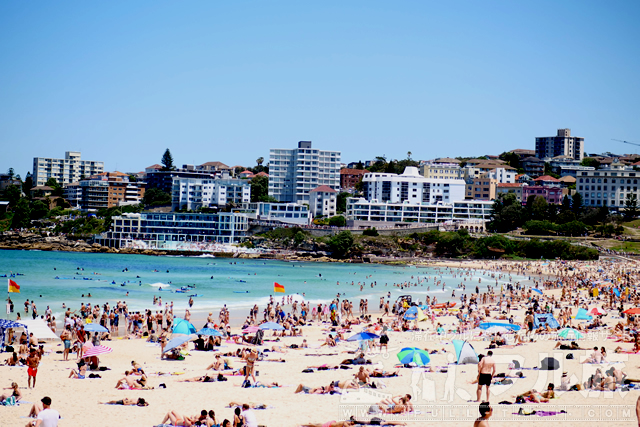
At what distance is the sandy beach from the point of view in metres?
12.7

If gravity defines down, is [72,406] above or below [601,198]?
below

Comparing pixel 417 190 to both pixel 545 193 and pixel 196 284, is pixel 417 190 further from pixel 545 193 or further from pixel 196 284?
pixel 196 284

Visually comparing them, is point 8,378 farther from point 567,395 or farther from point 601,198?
point 601,198

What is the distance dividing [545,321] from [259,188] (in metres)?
109

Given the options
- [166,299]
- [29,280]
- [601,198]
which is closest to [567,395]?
[166,299]

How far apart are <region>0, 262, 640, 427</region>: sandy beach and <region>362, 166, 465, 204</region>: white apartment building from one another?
92.1 meters

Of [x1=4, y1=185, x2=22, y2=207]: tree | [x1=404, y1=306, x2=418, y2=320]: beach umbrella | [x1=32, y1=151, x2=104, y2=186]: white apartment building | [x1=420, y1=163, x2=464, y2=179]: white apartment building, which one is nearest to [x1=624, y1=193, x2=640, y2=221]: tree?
[x1=420, y1=163, x2=464, y2=179]: white apartment building

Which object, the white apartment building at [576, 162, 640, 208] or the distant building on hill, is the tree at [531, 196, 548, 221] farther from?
the distant building on hill

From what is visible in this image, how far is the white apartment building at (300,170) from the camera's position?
414ft

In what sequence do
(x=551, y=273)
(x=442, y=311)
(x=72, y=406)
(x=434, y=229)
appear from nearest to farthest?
(x=72, y=406) < (x=442, y=311) < (x=551, y=273) < (x=434, y=229)

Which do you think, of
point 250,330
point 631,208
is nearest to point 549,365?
point 250,330

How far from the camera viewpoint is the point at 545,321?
25.5m

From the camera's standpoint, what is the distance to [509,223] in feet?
318

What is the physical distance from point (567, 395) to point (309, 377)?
6.35 m
